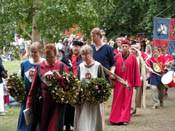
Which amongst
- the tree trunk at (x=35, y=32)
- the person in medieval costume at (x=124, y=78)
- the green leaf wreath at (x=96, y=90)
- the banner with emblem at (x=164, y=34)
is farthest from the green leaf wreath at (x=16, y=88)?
the banner with emblem at (x=164, y=34)

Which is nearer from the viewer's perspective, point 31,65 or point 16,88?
point 16,88

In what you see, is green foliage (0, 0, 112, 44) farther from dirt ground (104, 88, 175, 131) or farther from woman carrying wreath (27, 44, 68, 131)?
woman carrying wreath (27, 44, 68, 131)

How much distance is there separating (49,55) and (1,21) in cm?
729

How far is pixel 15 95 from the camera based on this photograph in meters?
8.82

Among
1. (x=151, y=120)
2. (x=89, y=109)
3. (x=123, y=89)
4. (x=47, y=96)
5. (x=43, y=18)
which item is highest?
(x=43, y=18)

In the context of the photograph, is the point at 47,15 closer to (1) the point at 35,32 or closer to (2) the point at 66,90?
(1) the point at 35,32

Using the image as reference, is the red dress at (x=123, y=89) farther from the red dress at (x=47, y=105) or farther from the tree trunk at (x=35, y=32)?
the tree trunk at (x=35, y=32)

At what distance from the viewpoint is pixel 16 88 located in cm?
880

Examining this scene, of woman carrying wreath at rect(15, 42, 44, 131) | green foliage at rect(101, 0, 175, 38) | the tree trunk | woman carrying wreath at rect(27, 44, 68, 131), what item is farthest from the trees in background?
green foliage at rect(101, 0, 175, 38)

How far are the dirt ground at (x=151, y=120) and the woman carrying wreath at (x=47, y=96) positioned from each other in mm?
3054

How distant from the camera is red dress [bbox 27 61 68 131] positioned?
821 centimetres

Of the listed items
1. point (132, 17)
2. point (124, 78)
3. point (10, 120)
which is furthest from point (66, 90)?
point (132, 17)

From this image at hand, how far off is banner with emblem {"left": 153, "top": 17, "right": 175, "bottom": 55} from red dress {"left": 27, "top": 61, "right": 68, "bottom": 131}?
46.5 feet

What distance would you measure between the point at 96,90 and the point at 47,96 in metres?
1.10
